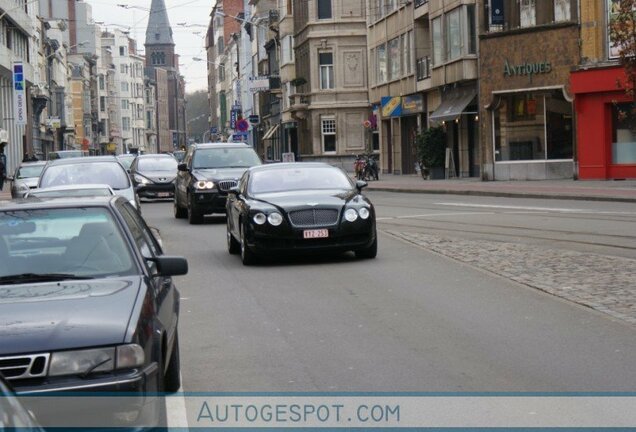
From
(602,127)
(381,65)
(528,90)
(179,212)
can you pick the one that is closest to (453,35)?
(528,90)

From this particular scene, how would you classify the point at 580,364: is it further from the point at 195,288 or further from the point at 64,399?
the point at 195,288

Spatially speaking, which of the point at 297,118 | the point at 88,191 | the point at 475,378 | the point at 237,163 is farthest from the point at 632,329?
the point at 297,118

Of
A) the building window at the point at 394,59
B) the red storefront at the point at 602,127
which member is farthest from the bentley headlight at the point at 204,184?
the building window at the point at 394,59

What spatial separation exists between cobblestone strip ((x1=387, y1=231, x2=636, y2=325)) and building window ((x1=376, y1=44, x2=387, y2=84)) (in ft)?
139

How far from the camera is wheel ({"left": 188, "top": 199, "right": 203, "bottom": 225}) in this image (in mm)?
25109

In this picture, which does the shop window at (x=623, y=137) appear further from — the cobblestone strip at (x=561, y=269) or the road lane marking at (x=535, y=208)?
the cobblestone strip at (x=561, y=269)

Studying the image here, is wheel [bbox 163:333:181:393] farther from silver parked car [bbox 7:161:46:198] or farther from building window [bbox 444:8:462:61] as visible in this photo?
building window [bbox 444:8:462:61]

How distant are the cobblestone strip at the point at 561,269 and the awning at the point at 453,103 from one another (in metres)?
26.3

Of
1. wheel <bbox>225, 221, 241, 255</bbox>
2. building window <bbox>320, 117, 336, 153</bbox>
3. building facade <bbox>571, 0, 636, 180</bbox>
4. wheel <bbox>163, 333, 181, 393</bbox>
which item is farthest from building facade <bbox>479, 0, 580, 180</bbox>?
wheel <bbox>163, 333, 181, 393</bbox>

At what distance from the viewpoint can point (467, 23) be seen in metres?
43.9

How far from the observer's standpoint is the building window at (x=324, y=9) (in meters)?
70.7

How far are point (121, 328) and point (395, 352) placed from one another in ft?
11.8

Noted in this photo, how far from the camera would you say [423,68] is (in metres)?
51.6

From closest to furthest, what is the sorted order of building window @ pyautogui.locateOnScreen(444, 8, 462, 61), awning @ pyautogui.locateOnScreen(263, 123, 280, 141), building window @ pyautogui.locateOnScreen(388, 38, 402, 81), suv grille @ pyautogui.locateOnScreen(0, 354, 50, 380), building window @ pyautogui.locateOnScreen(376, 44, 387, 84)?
suv grille @ pyautogui.locateOnScreen(0, 354, 50, 380) < building window @ pyautogui.locateOnScreen(444, 8, 462, 61) < building window @ pyautogui.locateOnScreen(388, 38, 402, 81) < building window @ pyautogui.locateOnScreen(376, 44, 387, 84) < awning @ pyautogui.locateOnScreen(263, 123, 280, 141)
